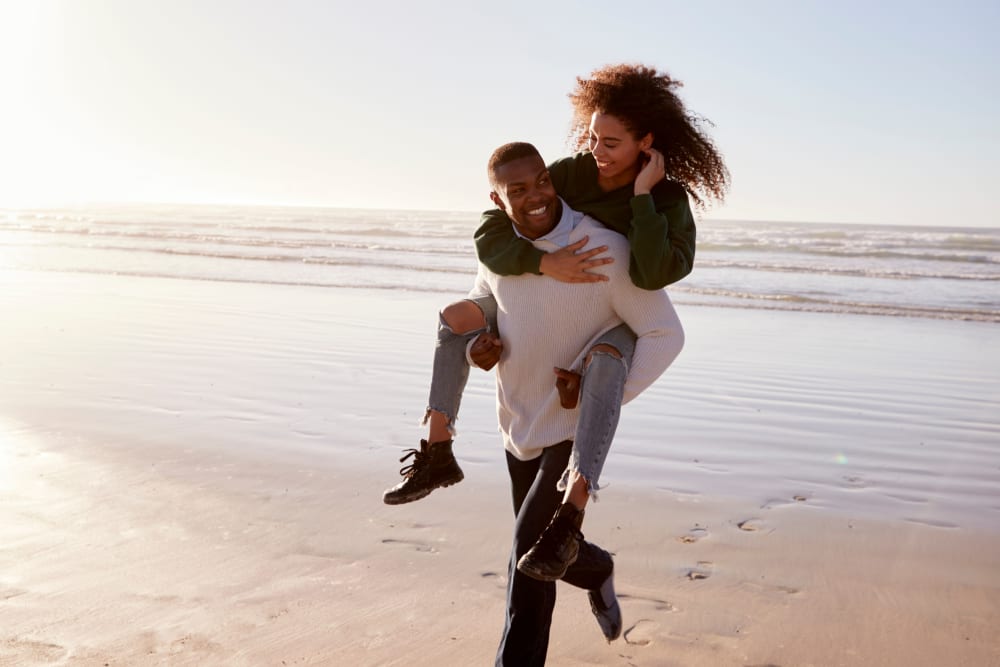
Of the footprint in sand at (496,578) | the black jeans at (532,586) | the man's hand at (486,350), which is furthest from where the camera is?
the footprint in sand at (496,578)

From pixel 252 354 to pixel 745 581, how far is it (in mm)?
5700

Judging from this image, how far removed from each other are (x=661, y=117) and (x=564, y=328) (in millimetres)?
687

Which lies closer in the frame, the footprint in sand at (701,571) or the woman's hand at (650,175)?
the woman's hand at (650,175)

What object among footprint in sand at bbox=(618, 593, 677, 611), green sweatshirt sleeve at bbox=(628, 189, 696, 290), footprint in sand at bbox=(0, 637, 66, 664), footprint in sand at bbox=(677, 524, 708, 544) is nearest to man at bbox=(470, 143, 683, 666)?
green sweatshirt sleeve at bbox=(628, 189, 696, 290)

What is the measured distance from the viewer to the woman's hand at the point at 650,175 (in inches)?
109

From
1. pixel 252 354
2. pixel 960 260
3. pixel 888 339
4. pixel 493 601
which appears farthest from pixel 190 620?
pixel 960 260

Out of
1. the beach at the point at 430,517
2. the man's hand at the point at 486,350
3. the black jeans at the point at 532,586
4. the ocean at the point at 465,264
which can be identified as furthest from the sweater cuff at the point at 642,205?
the ocean at the point at 465,264

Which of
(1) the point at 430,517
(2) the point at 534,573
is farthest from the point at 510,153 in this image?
(1) the point at 430,517

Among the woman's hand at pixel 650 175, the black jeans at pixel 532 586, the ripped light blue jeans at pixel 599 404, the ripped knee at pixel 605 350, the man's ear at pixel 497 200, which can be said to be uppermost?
the woman's hand at pixel 650 175

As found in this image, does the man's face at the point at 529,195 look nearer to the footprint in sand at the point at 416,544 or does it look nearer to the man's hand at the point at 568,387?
the man's hand at the point at 568,387

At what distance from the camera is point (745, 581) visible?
13.3 feet

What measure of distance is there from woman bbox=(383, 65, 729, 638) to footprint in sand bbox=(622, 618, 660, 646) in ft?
3.08

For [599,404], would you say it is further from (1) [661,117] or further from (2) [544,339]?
(1) [661,117]

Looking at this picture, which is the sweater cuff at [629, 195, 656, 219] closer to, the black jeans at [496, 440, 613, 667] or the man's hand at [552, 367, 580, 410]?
the man's hand at [552, 367, 580, 410]
